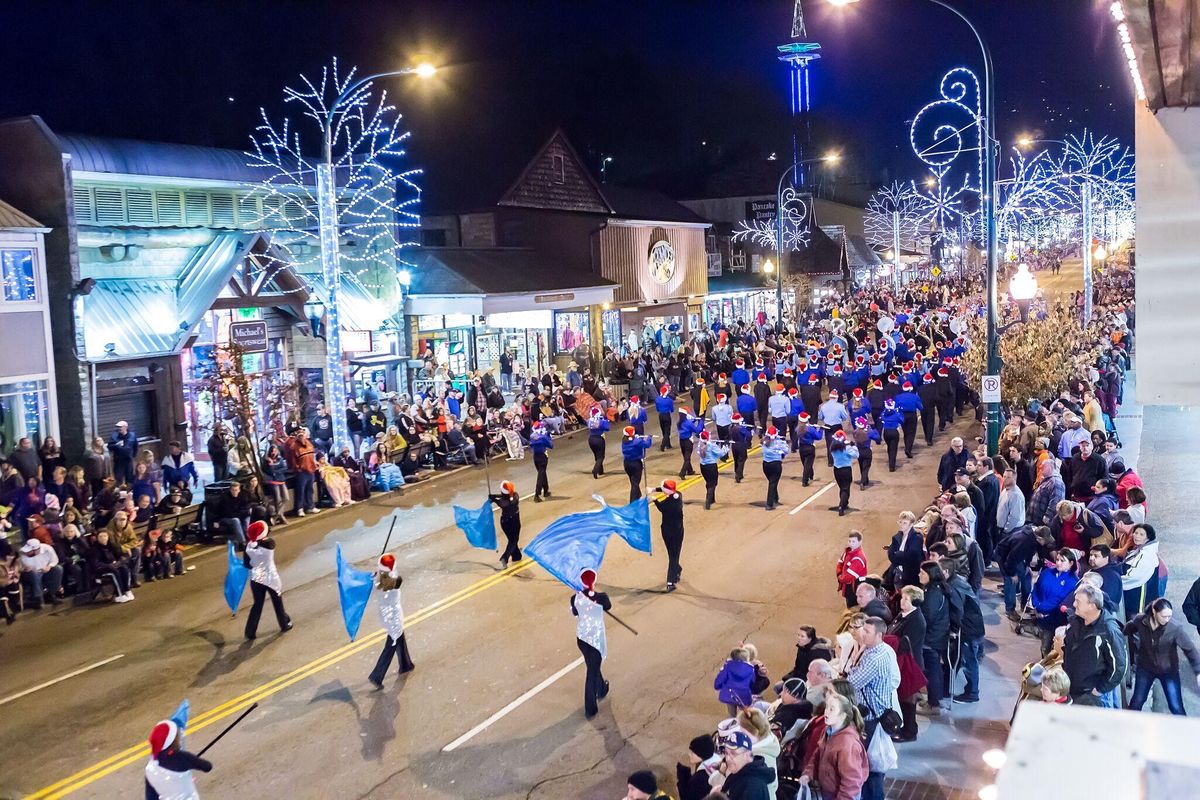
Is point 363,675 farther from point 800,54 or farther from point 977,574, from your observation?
point 800,54

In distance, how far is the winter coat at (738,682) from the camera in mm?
8852

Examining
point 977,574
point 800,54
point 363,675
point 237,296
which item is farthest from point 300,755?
point 800,54

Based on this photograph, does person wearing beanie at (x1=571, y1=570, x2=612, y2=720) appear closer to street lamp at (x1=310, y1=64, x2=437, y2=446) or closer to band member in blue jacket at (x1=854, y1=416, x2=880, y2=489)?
band member in blue jacket at (x1=854, y1=416, x2=880, y2=489)

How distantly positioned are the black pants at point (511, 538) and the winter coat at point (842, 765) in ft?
29.9

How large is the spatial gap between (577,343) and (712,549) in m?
22.7

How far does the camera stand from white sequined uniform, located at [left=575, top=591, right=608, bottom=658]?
1054cm

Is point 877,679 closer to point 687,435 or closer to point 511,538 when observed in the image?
point 511,538

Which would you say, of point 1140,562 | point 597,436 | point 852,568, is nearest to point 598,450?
point 597,436

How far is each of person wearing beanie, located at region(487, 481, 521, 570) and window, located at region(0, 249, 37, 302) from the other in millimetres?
10769

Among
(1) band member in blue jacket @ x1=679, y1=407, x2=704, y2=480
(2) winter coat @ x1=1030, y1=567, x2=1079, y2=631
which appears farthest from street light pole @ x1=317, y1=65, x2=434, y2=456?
(2) winter coat @ x1=1030, y1=567, x2=1079, y2=631

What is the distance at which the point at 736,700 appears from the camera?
8.88m

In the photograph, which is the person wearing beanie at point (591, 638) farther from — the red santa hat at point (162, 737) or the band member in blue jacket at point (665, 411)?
the band member in blue jacket at point (665, 411)

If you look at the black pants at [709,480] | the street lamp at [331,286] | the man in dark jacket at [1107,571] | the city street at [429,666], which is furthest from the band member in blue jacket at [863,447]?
the street lamp at [331,286]

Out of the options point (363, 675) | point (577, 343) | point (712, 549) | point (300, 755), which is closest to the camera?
point (300, 755)
